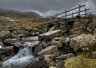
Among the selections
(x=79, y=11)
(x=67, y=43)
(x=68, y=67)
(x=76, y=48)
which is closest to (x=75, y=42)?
(x=76, y=48)

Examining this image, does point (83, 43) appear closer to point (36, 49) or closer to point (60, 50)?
point (60, 50)

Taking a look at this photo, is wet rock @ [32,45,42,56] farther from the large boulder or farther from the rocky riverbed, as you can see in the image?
the large boulder

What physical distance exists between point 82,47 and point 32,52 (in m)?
6.37

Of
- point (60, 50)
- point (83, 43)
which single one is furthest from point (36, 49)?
point (83, 43)

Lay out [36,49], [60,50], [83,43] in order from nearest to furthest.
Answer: [83,43]
[60,50]
[36,49]

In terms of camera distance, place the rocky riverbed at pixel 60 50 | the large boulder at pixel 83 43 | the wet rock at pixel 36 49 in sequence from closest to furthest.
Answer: the rocky riverbed at pixel 60 50 → the large boulder at pixel 83 43 → the wet rock at pixel 36 49

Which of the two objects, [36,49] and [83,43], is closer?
[83,43]

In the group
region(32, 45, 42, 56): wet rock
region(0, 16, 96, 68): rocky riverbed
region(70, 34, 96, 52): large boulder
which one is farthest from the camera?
region(32, 45, 42, 56): wet rock

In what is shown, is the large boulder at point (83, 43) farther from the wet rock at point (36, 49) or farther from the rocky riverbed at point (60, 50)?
the wet rock at point (36, 49)

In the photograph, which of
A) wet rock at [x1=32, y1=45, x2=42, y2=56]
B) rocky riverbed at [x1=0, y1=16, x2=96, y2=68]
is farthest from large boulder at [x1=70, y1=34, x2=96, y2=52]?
wet rock at [x1=32, y1=45, x2=42, y2=56]

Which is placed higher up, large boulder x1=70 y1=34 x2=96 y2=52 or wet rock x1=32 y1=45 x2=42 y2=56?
large boulder x1=70 y1=34 x2=96 y2=52

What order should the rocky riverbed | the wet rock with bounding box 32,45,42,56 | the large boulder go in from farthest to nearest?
1. the wet rock with bounding box 32,45,42,56
2. the large boulder
3. the rocky riverbed

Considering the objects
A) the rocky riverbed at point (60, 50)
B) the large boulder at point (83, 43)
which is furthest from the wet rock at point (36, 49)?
the large boulder at point (83, 43)

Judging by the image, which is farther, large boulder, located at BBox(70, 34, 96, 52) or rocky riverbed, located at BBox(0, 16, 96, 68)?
large boulder, located at BBox(70, 34, 96, 52)
